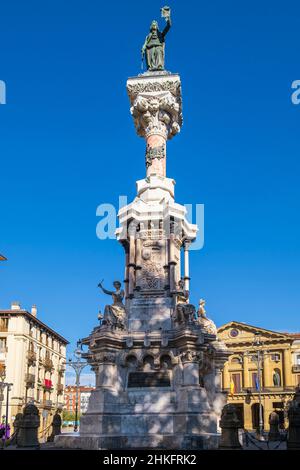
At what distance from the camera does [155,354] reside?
18.5 metres

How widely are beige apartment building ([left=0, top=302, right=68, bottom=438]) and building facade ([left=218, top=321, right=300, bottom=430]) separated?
79.4ft

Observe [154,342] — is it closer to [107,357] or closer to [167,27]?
[107,357]

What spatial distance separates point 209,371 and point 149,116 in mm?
11858

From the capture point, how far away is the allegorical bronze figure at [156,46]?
1031 inches

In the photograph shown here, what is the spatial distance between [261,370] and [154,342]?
56.4 m

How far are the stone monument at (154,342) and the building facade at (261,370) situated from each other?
155 feet

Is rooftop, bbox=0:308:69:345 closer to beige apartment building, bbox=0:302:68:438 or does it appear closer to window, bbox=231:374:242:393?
beige apartment building, bbox=0:302:68:438

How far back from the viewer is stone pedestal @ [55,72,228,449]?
16.8 m

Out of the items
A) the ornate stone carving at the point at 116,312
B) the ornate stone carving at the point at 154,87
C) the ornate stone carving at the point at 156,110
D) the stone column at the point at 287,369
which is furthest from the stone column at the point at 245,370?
the ornate stone carving at the point at 116,312

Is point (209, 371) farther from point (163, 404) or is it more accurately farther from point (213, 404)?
point (163, 404)

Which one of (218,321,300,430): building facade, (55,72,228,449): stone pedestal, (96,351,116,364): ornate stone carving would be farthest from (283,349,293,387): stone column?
(96,351,116,364): ornate stone carving

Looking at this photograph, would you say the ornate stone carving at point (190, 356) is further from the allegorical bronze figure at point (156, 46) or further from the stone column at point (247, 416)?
the stone column at point (247, 416)

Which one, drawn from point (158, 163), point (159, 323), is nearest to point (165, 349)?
point (159, 323)

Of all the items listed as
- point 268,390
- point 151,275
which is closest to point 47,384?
point 268,390
